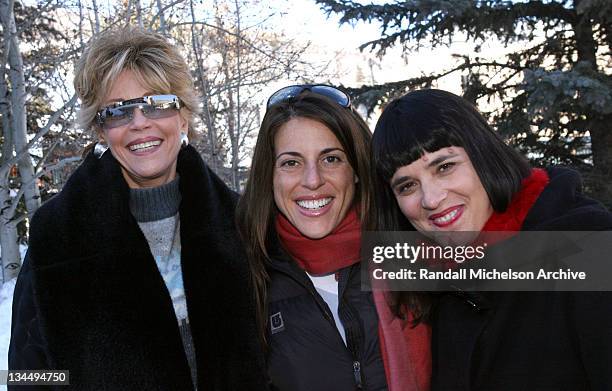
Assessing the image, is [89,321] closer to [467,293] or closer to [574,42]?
[467,293]

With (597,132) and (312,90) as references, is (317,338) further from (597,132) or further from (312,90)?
(597,132)

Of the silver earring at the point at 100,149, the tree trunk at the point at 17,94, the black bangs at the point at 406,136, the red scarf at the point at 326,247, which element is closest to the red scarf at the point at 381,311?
the red scarf at the point at 326,247

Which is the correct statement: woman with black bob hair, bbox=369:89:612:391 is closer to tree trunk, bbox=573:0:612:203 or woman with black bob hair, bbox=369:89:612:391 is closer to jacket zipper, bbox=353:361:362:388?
jacket zipper, bbox=353:361:362:388

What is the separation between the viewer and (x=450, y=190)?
1963 mm

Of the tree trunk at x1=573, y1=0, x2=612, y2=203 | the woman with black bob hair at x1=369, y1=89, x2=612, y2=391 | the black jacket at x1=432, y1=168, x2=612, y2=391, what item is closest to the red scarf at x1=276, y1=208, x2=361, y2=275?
the woman with black bob hair at x1=369, y1=89, x2=612, y2=391

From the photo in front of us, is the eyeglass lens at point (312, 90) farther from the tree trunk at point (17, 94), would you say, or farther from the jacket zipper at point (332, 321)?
the tree trunk at point (17, 94)

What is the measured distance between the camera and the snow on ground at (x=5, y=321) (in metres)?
6.01

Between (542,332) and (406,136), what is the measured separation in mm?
842

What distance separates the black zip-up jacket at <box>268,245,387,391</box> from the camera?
208 cm

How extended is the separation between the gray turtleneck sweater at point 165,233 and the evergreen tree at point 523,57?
6251 millimetres

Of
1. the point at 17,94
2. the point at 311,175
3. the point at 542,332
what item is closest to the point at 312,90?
the point at 311,175

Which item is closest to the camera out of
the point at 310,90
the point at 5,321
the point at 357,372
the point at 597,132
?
the point at 357,372

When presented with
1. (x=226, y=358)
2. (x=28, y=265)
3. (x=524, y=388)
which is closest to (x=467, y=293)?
(x=524, y=388)

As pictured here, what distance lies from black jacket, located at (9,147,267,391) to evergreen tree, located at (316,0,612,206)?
6273 millimetres
